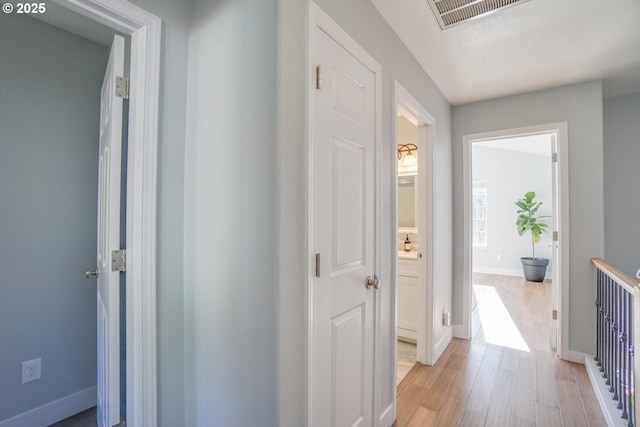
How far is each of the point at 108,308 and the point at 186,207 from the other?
1.84 ft

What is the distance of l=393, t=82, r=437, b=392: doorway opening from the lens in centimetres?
237

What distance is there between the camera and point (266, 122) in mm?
1116

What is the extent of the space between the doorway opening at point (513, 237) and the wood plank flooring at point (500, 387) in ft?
0.21

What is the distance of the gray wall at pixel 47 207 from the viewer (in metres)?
1.73

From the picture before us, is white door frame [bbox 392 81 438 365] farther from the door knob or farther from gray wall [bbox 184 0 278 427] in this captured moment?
gray wall [bbox 184 0 278 427]

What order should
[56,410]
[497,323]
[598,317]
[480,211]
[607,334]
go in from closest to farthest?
[56,410] → [607,334] → [598,317] → [497,323] → [480,211]

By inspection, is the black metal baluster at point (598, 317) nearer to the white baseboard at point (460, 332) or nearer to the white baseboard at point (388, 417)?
the white baseboard at point (460, 332)

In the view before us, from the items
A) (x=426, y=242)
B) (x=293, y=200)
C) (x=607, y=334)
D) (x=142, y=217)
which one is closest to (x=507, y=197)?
(x=607, y=334)

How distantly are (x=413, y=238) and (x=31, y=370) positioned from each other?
3.25 m

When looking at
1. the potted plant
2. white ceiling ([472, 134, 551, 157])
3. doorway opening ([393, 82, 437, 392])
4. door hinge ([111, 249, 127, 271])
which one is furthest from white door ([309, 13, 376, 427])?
the potted plant

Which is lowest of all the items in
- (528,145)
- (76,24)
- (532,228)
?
(532,228)

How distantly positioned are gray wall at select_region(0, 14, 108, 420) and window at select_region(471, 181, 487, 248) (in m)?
7.43

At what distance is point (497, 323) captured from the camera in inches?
146

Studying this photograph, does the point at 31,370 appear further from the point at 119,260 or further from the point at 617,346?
the point at 617,346
